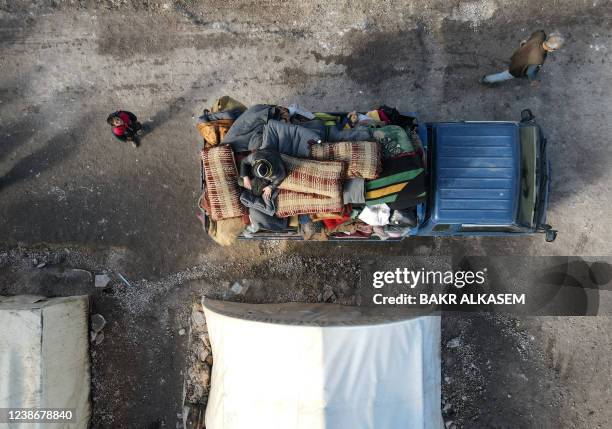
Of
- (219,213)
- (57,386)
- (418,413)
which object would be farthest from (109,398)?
(418,413)

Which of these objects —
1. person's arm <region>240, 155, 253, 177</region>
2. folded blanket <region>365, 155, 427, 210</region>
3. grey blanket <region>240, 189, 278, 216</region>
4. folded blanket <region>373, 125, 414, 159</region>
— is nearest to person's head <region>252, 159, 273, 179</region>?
person's arm <region>240, 155, 253, 177</region>

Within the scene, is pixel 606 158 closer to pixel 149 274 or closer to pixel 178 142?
pixel 178 142

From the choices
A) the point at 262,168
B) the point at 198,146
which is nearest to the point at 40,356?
the point at 198,146

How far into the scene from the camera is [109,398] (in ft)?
19.1

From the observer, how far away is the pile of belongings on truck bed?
405 cm

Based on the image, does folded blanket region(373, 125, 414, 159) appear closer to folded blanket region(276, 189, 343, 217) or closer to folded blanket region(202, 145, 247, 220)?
folded blanket region(276, 189, 343, 217)

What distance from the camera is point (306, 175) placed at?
4.04 metres

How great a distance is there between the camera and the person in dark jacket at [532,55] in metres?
4.70

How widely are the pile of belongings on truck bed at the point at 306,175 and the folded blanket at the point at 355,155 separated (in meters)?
0.01

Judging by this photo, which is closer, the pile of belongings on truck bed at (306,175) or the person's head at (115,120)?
the pile of belongings on truck bed at (306,175)

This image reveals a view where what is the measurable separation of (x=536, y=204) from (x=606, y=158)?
2194 mm

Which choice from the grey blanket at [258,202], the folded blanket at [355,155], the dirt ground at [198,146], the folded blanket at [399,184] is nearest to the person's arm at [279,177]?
the grey blanket at [258,202]

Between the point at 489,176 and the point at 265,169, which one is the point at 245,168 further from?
the point at 489,176

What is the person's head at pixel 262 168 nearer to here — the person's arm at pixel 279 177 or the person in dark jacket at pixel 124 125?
the person's arm at pixel 279 177
